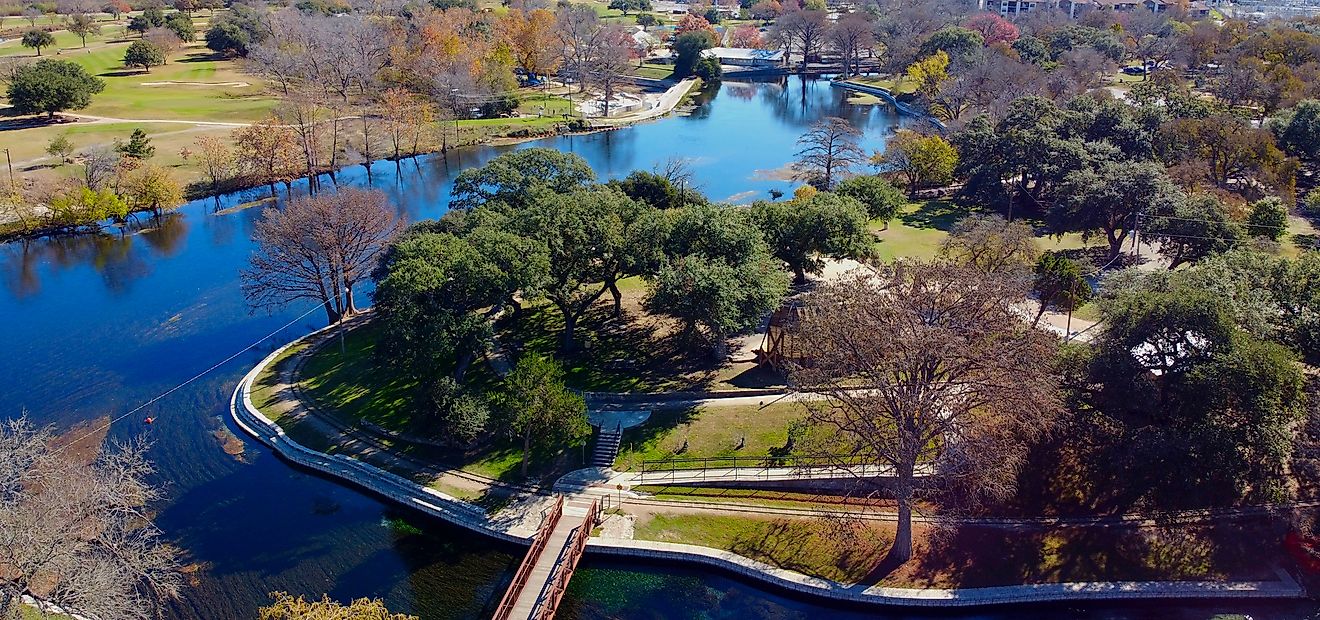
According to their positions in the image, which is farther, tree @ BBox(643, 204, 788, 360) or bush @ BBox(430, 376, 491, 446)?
tree @ BBox(643, 204, 788, 360)

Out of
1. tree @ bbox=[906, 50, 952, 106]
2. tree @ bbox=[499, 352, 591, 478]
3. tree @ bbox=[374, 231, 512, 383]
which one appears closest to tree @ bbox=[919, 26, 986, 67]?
tree @ bbox=[906, 50, 952, 106]

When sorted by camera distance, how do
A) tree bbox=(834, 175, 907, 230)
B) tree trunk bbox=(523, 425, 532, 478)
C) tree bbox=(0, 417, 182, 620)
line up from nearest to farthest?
tree bbox=(0, 417, 182, 620) → tree trunk bbox=(523, 425, 532, 478) → tree bbox=(834, 175, 907, 230)

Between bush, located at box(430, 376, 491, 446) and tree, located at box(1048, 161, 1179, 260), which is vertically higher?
tree, located at box(1048, 161, 1179, 260)

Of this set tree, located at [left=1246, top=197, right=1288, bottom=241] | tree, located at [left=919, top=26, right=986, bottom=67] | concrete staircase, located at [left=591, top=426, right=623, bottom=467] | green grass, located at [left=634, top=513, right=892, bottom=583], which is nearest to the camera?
green grass, located at [left=634, top=513, right=892, bottom=583]

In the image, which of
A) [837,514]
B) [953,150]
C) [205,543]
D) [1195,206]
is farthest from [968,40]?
[205,543]

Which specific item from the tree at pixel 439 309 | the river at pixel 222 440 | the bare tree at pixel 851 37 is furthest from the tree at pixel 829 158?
the bare tree at pixel 851 37

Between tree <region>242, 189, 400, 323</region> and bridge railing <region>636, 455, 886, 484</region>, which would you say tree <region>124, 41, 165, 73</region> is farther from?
bridge railing <region>636, 455, 886, 484</region>

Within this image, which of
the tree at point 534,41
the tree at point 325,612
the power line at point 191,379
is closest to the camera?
the tree at point 325,612

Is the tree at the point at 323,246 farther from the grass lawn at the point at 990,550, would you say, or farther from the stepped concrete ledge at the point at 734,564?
the grass lawn at the point at 990,550
